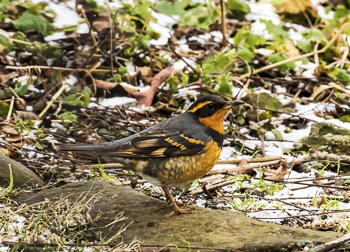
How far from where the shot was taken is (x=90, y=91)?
17.7ft

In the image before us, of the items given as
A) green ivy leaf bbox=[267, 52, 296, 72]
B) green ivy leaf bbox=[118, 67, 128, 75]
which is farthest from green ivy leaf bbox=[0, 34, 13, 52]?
green ivy leaf bbox=[267, 52, 296, 72]

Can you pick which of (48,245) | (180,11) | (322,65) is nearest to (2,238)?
(48,245)

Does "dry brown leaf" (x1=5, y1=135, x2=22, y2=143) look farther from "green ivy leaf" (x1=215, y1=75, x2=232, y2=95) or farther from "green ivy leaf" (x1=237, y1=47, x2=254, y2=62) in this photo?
"green ivy leaf" (x1=237, y1=47, x2=254, y2=62)

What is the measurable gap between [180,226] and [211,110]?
1048 mm

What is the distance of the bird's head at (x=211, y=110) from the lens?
3422 mm

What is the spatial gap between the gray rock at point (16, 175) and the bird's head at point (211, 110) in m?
1.61

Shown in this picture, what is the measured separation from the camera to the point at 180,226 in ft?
9.78

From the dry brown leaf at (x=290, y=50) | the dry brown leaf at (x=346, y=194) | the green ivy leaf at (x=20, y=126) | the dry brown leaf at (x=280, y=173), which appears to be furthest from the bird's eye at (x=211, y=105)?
the dry brown leaf at (x=290, y=50)

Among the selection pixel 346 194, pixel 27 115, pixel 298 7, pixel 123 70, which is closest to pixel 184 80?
pixel 123 70

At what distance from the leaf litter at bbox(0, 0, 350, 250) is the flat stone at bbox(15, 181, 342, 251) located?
426 millimetres

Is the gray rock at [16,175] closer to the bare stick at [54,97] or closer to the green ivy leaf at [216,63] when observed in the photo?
the bare stick at [54,97]

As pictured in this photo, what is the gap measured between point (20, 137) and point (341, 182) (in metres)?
3.37

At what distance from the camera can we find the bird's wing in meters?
3.21

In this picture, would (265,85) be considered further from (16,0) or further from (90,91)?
(16,0)
